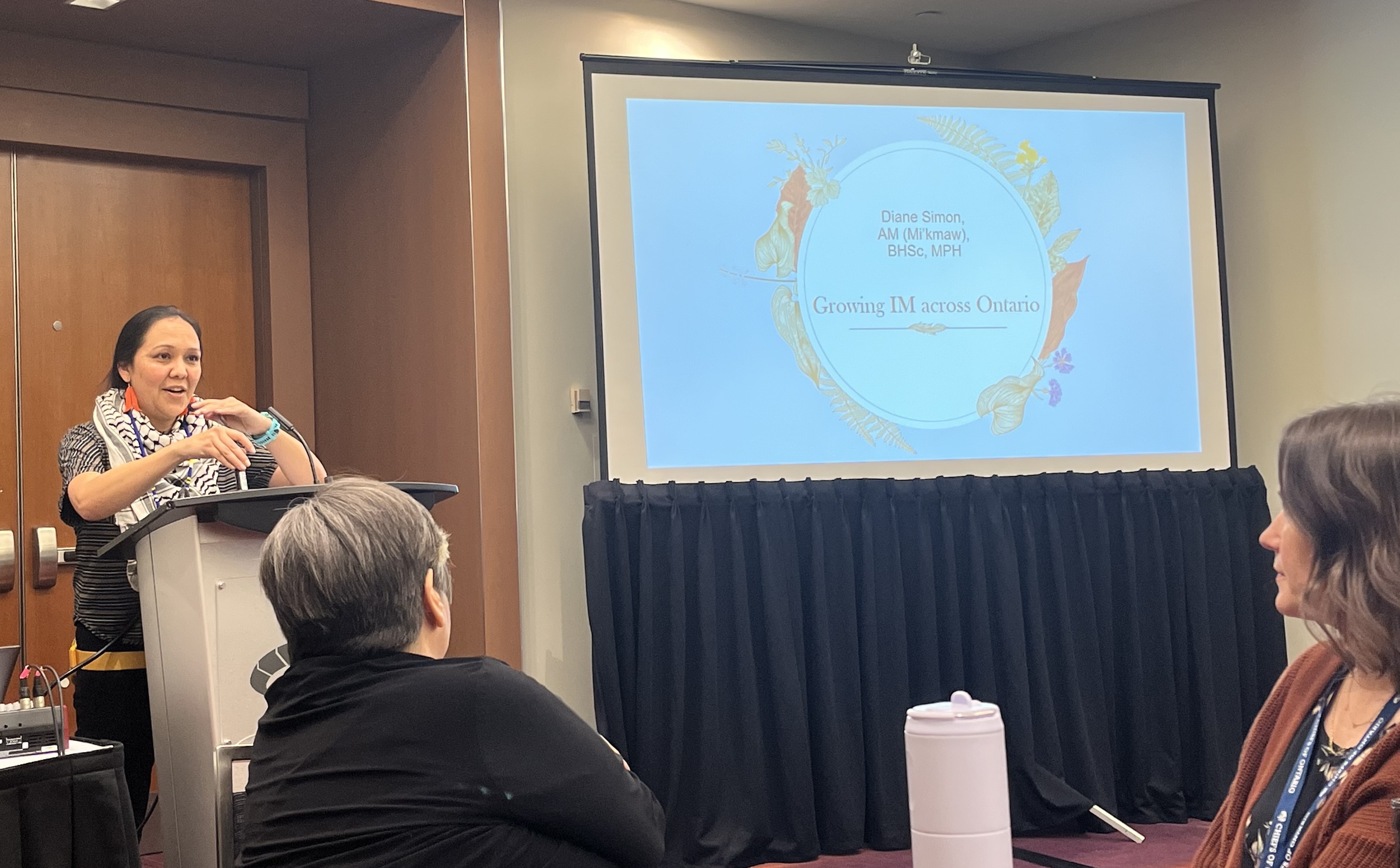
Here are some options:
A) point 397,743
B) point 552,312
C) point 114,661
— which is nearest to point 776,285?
point 552,312

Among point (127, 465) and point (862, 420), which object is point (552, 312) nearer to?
point (862, 420)

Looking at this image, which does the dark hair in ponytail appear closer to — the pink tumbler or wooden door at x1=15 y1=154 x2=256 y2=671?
wooden door at x1=15 y1=154 x2=256 y2=671

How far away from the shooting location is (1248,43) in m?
4.36

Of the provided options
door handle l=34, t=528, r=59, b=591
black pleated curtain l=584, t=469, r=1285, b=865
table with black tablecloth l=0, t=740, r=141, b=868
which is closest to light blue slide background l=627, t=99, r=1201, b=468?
black pleated curtain l=584, t=469, r=1285, b=865

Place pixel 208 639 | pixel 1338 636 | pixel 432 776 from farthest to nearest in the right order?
pixel 208 639, pixel 1338 636, pixel 432 776

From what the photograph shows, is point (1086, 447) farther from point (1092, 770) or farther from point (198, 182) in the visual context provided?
point (198, 182)

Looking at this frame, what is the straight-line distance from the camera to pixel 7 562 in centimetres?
362

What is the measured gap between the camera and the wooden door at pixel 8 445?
143 inches

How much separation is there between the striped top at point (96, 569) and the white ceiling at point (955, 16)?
2.43m

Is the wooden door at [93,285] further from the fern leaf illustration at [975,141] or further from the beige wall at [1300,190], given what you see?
the beige wall at [1300,190]

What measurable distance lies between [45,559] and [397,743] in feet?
9.18

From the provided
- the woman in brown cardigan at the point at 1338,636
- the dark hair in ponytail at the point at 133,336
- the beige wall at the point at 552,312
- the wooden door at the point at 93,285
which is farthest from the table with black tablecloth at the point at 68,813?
the wooden door at the point at 93,285

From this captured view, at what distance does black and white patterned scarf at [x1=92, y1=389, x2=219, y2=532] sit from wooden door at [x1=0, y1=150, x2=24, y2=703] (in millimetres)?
1262

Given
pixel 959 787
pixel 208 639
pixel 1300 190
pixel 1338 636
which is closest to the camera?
pixel 1338 636
